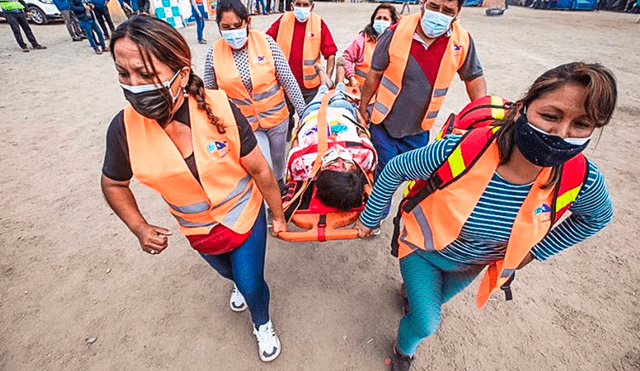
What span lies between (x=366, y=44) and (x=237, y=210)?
278 cm

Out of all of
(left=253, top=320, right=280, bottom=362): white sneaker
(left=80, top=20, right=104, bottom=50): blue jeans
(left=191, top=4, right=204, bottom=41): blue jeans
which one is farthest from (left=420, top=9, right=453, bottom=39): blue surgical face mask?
(left=80, top=20, right=104, bottom=50): blue jeans

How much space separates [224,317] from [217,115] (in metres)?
1.58

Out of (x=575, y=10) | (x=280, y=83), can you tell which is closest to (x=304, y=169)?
(x=280, y=83)

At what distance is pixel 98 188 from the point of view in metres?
3.55

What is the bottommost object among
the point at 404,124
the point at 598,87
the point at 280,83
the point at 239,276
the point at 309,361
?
the point at 309,361

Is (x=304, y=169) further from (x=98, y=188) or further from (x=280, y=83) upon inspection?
(x=98, y=188)

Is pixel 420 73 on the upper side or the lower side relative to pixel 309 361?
upper

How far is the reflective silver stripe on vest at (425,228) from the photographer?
154 cm

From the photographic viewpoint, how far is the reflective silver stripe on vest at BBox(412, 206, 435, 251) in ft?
5.05

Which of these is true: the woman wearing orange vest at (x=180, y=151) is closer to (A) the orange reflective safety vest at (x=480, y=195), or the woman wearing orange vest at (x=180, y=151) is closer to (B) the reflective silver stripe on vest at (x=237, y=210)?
(B) the reflective silver stripe on vest at (x=237, y=210)

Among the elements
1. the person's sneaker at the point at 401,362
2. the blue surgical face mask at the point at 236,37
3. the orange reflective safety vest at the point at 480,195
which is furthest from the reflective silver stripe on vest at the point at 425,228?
the blue surgical face mask at the point at 236,37

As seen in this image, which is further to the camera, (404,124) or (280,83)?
(280,83)

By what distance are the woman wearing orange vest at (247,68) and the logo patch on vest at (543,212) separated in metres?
1.95

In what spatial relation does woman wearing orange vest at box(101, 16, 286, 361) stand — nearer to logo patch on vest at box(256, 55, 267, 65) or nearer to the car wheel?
logo patch on vest at box(256, 55, 267, 65)
